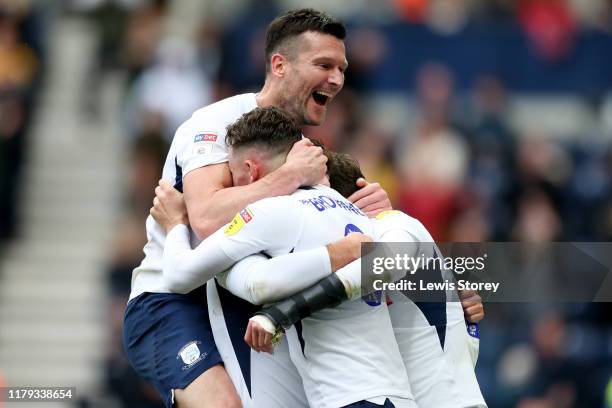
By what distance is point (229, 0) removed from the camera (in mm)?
17047

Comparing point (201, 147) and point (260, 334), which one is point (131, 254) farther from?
point (260, 334)

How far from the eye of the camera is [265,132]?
6824 mm

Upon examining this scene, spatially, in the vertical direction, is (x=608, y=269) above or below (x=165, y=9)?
below

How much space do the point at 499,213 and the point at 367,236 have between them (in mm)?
7474

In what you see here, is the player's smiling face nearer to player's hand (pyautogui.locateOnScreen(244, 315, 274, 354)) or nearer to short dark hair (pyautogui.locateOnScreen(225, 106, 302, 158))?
short dark hair (pyautogui.locateOnScreen(225, 106, 302, 158))

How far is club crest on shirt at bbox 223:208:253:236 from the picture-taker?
6.53m

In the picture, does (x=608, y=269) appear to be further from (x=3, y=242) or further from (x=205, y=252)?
(x=3, y=242)

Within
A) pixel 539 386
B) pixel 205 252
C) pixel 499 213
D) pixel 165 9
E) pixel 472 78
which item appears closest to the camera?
pixel 205 252

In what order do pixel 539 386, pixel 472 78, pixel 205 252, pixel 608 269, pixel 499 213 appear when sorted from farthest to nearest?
pixel 472 78 < pixel 499 213 < pixel 539 386 < pixel 608 269 < pixel 205 252

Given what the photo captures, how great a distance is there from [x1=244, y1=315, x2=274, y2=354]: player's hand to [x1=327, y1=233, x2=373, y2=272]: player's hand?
39cm

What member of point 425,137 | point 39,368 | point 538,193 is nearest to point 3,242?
point 39,368

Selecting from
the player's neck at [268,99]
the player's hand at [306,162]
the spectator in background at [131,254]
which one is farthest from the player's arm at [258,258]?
the spectator in background at [131,254]

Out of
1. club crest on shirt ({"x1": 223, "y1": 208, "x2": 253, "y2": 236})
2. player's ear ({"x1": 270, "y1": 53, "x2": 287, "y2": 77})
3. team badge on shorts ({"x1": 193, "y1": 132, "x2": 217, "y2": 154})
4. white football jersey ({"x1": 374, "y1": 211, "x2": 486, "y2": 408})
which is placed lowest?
white football jersey ({"x1": 374, "y1": 211, "x2": 486, "y2": 408})

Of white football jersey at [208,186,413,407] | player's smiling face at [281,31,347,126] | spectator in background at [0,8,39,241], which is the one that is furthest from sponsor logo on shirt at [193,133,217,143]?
spectator in background at [0,8,39,241]
